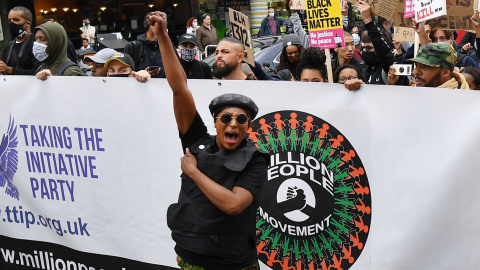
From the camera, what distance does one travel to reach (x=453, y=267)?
12.8 ft

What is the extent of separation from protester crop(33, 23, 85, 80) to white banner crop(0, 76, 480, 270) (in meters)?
0.75

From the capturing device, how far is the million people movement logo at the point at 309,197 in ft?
13.6

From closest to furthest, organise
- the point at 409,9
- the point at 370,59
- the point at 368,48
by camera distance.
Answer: the point at 409,9 < the point at 370,59 < the point at 368,48

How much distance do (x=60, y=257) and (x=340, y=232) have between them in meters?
2.24

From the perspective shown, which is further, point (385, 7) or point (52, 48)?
point (52, 48)

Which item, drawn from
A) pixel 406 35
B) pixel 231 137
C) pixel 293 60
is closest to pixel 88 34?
pixel 293 60

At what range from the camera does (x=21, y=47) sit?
23.6 feet

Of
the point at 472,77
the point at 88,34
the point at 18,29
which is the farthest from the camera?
the point at 88,34

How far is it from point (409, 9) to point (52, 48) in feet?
9.58

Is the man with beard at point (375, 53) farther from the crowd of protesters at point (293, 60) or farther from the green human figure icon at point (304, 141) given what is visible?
the green human figure icon at point (304, 141)

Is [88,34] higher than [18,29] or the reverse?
the reverse

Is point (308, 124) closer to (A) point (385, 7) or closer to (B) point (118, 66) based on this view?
(A) point (385, 7)

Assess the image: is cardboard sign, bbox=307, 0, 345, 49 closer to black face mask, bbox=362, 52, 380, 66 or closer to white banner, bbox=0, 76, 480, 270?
white banner, bbox=0, 76, 480, 270

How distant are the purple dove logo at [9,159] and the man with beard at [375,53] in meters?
2.70
